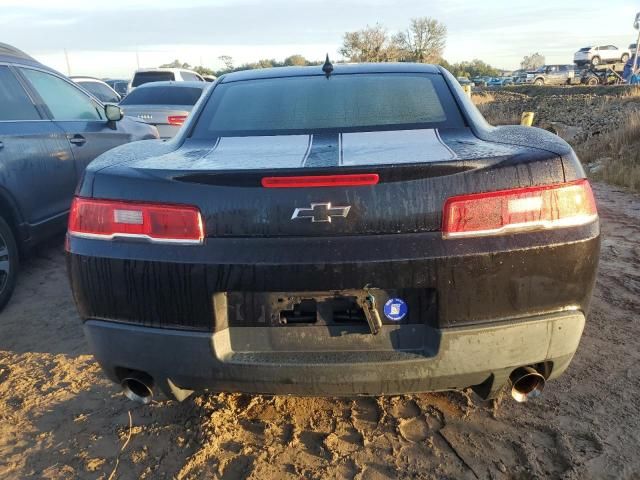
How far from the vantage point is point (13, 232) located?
402cm

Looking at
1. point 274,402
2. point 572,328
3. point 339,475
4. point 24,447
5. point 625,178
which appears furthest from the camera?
point 625,178

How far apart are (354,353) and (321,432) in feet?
2.32

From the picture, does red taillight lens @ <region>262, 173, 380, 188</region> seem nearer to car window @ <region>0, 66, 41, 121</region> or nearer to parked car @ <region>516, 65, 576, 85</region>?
car window @ <region>0, 66, 41, 121</region>

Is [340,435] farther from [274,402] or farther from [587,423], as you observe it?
[587,423]

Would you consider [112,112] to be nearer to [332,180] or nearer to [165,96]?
[332,180]

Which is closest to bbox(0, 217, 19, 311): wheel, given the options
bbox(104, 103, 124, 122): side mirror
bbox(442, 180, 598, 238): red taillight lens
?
bbox(104, 103, 124, 122): side mirror

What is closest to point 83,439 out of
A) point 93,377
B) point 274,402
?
point 93,377

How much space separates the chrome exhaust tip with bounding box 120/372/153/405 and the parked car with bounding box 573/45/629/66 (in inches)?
1898

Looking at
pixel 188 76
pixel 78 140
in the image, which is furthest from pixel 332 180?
pixel 188 76

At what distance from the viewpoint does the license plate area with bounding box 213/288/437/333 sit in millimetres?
1837

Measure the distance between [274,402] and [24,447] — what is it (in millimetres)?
1128

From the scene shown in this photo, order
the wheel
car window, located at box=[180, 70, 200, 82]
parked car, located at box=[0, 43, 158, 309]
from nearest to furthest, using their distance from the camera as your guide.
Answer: the wheel < parked car, located at box=[0, 43, 158, 309] < car window, located at box=[180, 70, 200, 82]

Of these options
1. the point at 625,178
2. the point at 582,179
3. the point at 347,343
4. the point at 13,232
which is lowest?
the point at 625,178

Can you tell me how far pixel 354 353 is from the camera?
1.89 metres
